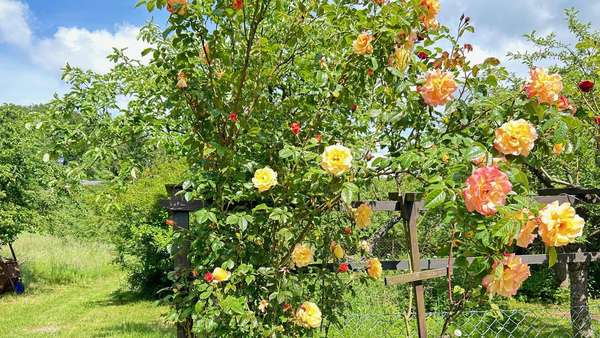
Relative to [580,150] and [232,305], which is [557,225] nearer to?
[232,305]

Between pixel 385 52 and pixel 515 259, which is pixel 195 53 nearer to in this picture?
pixel 385 52

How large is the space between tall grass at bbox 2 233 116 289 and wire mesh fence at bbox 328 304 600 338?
929cm

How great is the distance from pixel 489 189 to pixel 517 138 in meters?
0.27

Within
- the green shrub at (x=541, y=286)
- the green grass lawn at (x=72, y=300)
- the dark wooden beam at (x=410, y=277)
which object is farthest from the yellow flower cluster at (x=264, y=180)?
the green shrub at (x=541, y=286)

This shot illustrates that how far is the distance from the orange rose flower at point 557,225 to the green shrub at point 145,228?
6784 mm

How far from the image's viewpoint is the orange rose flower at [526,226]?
1.13m

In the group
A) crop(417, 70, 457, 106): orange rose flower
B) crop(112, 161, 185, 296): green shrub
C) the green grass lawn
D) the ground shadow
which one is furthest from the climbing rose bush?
crop(112, 161, 185, 296): green shrub

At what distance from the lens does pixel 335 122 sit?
220 centimetres

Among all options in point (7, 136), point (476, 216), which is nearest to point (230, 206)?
point (476, 216)

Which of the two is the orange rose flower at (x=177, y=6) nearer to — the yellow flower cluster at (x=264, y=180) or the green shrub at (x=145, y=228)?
the yellow flower cluster at (x=264, y=180)

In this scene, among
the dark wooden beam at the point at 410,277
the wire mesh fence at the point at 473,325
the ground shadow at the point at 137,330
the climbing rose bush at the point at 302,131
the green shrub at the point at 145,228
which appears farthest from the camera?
the green shrub at the point at 145,228

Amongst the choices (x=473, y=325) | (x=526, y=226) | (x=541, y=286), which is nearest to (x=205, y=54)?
(x=526, y=226)

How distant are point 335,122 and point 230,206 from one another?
578 millimetres

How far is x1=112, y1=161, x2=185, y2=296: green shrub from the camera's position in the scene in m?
7.92
